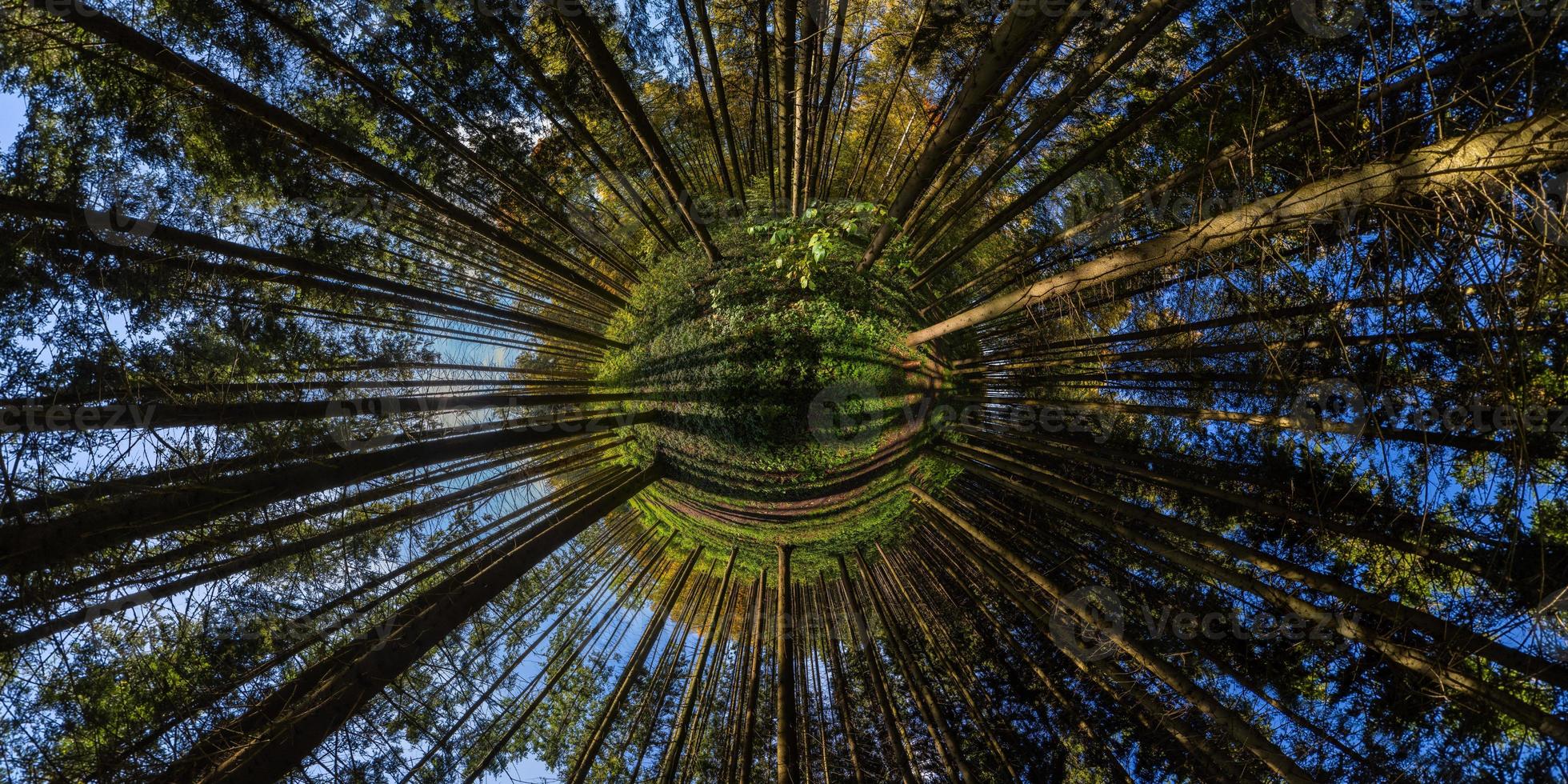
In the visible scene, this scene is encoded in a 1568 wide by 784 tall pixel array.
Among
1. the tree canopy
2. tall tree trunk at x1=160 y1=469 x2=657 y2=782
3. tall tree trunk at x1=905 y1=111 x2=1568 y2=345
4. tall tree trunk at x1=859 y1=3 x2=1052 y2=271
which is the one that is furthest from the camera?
the tree canopy

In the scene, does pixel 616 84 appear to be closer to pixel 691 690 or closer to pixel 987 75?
pixel 987 75

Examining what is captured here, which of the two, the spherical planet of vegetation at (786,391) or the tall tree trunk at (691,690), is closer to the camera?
the spherical planet of vegetation at (786,391)

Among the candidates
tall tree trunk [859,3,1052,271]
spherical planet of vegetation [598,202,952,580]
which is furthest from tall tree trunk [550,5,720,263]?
tall tree trunk [859,3,1052,271]

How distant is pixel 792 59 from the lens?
12.7 feet

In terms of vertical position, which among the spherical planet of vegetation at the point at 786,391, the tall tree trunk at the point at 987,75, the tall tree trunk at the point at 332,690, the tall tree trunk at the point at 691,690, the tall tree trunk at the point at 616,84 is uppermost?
the tall tree trunk at the point at 616,84

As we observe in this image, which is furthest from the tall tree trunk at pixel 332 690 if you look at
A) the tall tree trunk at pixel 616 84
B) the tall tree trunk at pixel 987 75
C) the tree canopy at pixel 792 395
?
the tall tree trunk at pixel 987 75

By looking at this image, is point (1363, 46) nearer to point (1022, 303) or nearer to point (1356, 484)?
point (1022, 303)

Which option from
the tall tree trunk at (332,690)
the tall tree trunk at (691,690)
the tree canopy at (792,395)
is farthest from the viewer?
the tall tree trunk at (691,690)

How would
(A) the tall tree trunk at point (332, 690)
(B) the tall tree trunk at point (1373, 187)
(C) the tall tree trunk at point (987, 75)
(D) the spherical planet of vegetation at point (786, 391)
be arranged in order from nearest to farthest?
(B) the tall tree trunk at point (1373, 187)
(A) the tall tree trunk at point (332, 690)
(C) the tall tree trunk at point (987, 75)
(D) the spherical planet of vegetation at point (786, 391)

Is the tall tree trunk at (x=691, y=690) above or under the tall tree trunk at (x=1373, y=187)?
under

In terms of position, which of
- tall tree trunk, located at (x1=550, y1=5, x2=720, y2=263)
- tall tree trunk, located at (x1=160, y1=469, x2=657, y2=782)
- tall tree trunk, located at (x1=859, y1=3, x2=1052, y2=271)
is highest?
tall tree trunk, located at (x1=550, y1=5, x2=720, y2=263)

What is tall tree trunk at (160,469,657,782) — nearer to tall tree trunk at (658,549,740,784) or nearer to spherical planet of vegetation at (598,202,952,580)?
spherical planet of vegetation at (598,202,952,580)

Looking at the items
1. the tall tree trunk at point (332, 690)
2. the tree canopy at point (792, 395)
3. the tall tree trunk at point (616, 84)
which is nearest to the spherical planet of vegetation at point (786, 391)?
the tree canopy at point (792, 395)

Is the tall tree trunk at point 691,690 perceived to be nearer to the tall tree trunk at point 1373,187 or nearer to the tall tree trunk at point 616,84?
the tall tree trunk at point 616,84
